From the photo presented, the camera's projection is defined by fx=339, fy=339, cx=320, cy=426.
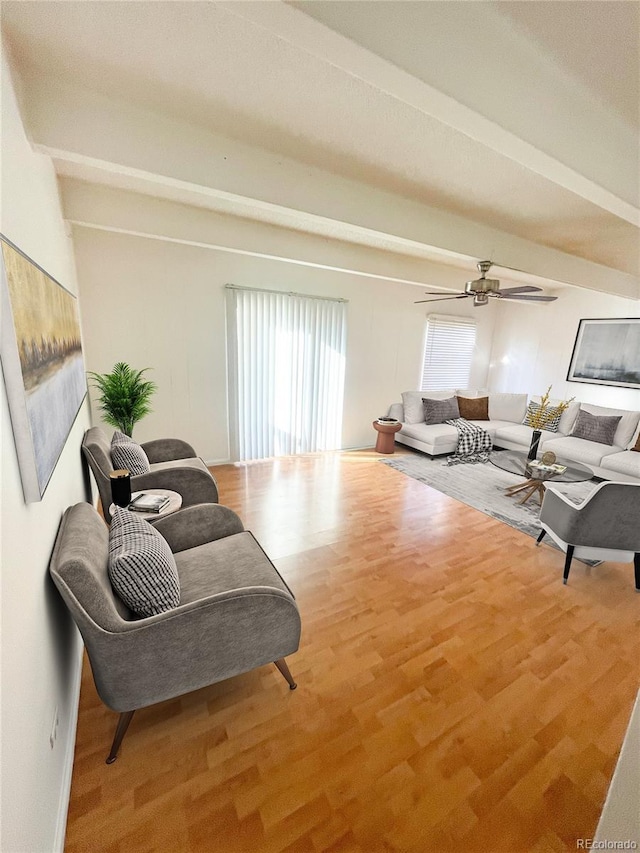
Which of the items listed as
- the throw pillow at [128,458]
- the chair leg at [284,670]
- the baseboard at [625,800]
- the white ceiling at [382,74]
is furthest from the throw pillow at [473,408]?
the baseboard at [625,800]

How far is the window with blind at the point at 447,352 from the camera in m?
5.74

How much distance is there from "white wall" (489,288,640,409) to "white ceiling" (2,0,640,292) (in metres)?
3.82

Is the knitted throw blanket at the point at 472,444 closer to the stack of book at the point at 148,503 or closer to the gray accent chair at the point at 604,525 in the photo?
the gray accent chair at the point at 604,525

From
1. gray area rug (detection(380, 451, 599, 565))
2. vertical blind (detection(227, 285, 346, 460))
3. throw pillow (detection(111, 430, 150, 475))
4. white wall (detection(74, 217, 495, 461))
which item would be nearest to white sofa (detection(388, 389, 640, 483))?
gray area rug (detection(380, 451, 599, 565))

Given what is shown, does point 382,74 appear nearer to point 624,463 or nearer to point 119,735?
point 119,735

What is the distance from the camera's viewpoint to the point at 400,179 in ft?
7.26

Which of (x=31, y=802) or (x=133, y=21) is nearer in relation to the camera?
(x=31, y=802)

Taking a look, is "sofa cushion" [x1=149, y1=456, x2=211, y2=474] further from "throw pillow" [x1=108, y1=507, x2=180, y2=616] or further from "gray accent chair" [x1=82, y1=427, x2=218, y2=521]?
"throw pillow" [x1=108, y1=507, x2=180, y2=616]

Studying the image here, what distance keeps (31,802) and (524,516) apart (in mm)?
3688

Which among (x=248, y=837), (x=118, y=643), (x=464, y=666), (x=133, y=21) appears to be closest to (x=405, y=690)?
(x=464, y=666)

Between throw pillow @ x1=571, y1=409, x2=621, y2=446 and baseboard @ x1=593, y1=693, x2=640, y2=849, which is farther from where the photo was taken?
throw pillow @ x1=571, y1=409, x2=621, y2=446

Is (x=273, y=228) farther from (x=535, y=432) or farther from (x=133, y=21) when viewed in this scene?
(x=535, y=432)

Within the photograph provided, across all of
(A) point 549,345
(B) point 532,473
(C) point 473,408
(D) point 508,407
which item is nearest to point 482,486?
(B) point 532,473

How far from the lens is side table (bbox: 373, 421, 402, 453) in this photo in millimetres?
5047
